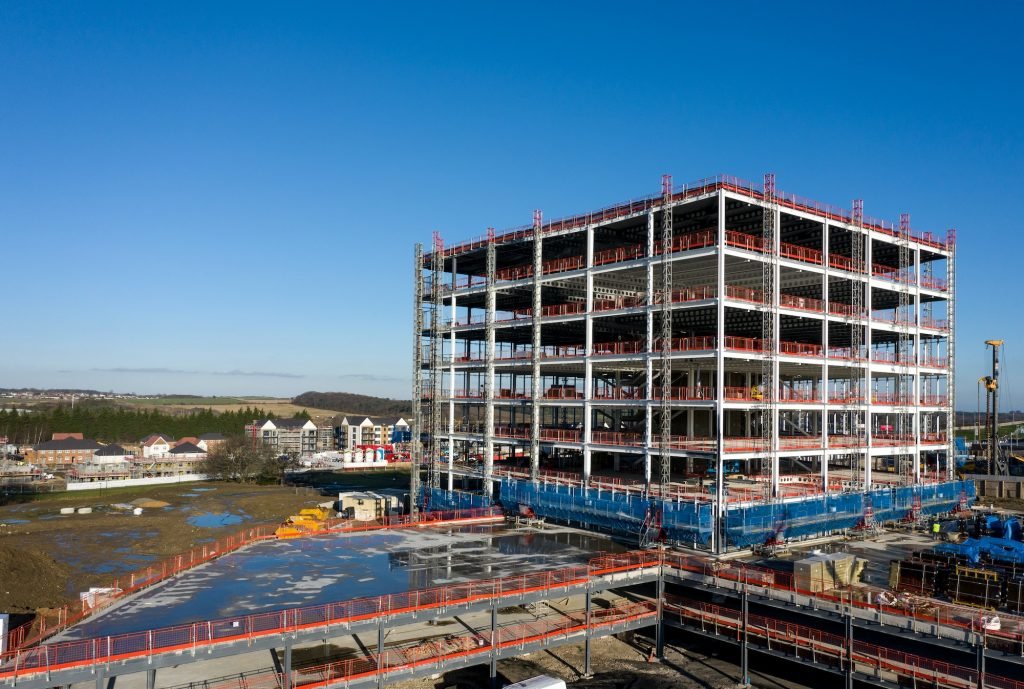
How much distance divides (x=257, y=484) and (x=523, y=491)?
2440 inches

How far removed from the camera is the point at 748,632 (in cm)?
2845

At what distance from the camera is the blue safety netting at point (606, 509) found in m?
35.7

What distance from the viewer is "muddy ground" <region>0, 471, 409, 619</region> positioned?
41.3 metres

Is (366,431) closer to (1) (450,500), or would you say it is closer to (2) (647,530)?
(1) (450,500)

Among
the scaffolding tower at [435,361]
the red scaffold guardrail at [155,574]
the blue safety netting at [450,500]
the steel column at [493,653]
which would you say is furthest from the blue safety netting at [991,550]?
the scaffolding tower at [435,361]

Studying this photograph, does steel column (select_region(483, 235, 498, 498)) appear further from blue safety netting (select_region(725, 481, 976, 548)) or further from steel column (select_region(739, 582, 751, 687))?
steel column (select_region(739, 582, 751, 687))

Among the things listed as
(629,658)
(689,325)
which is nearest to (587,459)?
(689,325)

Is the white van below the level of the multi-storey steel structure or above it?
below

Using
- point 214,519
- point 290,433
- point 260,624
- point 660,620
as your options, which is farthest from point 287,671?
point 290,433

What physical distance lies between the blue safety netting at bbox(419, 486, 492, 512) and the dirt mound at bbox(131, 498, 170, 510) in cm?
3431

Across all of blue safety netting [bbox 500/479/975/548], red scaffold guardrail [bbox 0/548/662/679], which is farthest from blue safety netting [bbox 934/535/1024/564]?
red scaffold guardrail [bbox 0/548/662/679]

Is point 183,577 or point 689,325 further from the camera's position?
point 689,325

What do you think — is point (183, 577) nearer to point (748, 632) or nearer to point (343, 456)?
point (748, 632)

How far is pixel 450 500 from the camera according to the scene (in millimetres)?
52906
